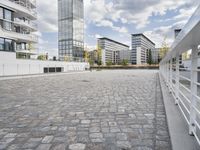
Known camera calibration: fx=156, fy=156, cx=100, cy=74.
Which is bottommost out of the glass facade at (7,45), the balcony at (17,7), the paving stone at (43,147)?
the paving stone at (43,147)

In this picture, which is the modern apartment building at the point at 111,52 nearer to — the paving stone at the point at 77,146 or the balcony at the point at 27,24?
the balcony at the point at 27,24

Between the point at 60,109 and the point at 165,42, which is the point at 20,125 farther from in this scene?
the point at 165,42

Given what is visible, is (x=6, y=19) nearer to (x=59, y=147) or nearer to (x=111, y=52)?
(x=59, y=147)

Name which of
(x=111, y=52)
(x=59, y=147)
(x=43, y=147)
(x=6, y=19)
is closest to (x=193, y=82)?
(x=59, y=147)

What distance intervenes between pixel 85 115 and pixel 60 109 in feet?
3.00

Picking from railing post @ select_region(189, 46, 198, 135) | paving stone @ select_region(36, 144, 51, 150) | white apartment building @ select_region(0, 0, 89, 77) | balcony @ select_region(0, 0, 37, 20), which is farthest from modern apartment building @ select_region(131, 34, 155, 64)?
paving stone @ select_region(36, 144, 51, 150)

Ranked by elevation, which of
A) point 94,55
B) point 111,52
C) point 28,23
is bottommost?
point 94,55

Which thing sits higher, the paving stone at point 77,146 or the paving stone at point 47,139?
the paving stone at point 47,139

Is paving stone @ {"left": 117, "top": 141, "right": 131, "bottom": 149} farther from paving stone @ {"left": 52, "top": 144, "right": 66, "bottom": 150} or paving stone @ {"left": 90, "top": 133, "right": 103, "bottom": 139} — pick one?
paving stone @ {"left": 52, "top": 144, "right": 66, "bottom": 150}

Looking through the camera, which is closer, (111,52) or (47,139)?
(47,139)

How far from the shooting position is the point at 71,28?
1690 inches

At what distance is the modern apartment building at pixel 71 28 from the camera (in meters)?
43.1

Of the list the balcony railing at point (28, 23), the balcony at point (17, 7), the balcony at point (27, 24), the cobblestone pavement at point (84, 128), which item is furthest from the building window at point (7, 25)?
the cobblestone pavement at point (84, 128)

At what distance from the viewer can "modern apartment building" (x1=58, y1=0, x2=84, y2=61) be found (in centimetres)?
4312
